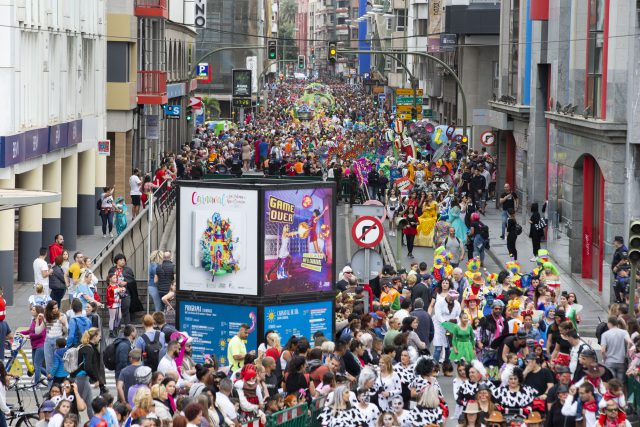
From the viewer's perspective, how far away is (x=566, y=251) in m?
40.9

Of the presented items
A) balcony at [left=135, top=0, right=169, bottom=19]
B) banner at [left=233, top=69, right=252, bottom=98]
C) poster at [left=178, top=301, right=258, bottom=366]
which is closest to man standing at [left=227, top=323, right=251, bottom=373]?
poster at [left=178, top=301, right=258, bottom=366]

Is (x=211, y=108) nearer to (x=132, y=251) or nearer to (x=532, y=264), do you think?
(x=532, y=264)

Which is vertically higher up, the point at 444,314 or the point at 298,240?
the point at 298,240

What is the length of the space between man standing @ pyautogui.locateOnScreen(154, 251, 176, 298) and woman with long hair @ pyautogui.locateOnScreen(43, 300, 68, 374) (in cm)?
522

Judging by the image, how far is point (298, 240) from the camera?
22.5 metres

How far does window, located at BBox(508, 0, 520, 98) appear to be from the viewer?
5431cm

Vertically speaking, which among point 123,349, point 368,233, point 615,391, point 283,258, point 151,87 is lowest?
point 123,349

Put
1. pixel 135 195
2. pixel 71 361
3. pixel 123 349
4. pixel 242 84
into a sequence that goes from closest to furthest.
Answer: pixel 71 361
pixel 123 349
pixel 135 195
pixel 242 84

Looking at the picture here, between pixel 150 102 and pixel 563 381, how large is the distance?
3995 centimetres

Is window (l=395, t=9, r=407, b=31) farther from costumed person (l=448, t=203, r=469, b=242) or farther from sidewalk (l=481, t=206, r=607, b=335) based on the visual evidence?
costumed person (l=448, t=203, r=469, b=242)

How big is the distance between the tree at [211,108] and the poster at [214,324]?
84.8 m

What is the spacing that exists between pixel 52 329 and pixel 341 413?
Result: 670cm

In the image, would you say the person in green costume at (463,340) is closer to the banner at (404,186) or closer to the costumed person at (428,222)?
the costumed person at (428,222)

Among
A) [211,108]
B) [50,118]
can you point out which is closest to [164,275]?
[50,118]
